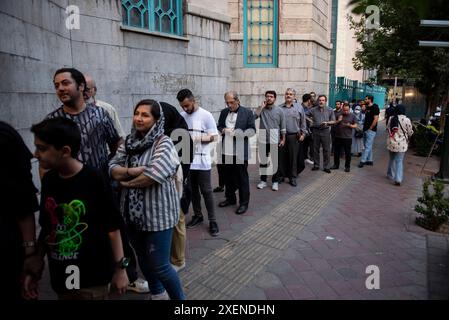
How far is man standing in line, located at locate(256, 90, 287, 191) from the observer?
6.74 metres

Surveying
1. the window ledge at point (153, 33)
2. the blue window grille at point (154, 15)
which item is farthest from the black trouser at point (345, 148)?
the blue window grille at point (154, 15)

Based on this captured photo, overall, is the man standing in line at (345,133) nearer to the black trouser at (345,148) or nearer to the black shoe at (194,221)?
the black trouser at (345,148)

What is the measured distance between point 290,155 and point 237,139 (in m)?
2.27

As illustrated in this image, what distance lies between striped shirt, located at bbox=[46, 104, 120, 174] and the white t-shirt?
4.91 ft

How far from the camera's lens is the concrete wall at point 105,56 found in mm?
3939

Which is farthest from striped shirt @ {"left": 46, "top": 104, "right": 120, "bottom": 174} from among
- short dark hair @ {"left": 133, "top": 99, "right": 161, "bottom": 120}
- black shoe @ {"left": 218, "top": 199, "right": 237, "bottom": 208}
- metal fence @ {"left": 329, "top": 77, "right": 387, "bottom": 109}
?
metal fence @ {"left": 329, "top": 77, "right": 387, "bottom": 109}

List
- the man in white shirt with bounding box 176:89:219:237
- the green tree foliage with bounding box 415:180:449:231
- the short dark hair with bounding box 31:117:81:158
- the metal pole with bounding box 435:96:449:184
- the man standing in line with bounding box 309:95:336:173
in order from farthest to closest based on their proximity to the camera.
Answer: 1. the man standing in line with bounding box 309:95:336:173
2. the metal pole with bounding box 435:96:449:184
3. the green tree foliage with bounding box 415:180:449:231
4. the man in white shirt with bounding box 176:89:219:237
5. the short dark hair with bounding box 31:117:81:158

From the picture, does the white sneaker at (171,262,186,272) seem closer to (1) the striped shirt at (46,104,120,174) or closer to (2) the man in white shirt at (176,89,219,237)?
(2) the man in white shirt at (176,89,219,237)

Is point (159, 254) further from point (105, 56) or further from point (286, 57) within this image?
point (286, 57)

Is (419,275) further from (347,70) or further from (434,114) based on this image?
(347,70)

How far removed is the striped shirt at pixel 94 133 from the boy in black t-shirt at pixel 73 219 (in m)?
0.81

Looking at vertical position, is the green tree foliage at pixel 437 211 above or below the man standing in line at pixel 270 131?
below
